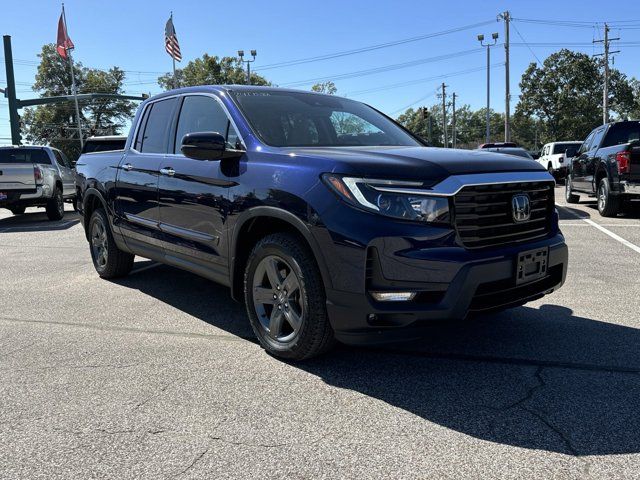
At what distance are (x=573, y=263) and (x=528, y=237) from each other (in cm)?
370

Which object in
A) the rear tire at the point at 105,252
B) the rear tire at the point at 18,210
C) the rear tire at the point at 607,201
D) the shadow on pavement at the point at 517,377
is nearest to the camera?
the shadow on pavement at the point at 517,377

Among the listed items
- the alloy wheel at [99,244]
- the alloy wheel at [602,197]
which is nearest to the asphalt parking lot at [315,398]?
the alloy wheel at [99,244]

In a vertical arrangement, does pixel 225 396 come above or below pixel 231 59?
below

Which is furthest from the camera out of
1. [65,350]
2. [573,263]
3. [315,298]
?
[573,263]

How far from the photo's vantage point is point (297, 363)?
3.64 m

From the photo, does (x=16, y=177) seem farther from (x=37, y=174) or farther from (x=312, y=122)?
(x=312, y=122)

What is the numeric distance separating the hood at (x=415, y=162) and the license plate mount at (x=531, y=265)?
21.1 inches

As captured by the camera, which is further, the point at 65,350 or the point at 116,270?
the point at 116,270

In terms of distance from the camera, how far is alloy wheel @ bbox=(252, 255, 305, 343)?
139 inches

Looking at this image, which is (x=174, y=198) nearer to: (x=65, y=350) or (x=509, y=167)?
(x=65, y=350)

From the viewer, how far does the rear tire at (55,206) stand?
13.7 metres

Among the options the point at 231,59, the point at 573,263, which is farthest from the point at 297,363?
the point at 231,59

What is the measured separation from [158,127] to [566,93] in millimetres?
63124

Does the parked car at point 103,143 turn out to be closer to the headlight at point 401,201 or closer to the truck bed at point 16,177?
the truck bed at point 16,177
